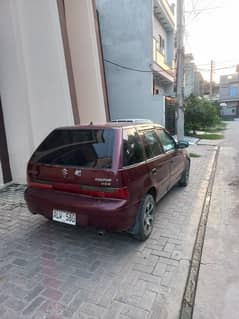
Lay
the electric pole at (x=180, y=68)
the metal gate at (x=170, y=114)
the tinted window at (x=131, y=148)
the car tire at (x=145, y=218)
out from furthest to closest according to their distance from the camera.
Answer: the metal gate at (x=170, y=114), the electric pole at (x=180, y=68), the car tire at (x=145, y=218), the tinted window at (x=131, y=148)

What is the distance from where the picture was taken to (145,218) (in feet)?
11.1

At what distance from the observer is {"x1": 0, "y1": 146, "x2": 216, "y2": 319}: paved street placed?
7.51ft

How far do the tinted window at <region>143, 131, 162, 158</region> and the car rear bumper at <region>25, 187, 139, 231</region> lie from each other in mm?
868

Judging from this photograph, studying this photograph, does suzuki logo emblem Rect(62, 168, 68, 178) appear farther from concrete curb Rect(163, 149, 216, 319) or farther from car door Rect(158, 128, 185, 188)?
car door Rect(158, 128, 185, 188)

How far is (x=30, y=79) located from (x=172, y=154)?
352 cm

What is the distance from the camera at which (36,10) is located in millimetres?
5332

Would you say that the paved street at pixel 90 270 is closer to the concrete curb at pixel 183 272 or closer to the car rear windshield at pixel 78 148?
the concrete curb at pixel 183 272

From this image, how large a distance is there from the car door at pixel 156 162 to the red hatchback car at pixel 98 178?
2 cm

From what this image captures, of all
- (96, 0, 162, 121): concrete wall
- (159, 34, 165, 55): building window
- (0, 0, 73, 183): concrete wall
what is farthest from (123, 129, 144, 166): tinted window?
(159, 34, 165, 55): building window

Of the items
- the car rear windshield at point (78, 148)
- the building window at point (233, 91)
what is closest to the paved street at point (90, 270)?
the car rear windshield at point (78, 148)

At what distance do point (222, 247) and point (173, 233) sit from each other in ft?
2.24

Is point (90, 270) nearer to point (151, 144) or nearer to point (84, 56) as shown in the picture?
point (151, 144)

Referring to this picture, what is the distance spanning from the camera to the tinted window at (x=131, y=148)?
9.76 ft

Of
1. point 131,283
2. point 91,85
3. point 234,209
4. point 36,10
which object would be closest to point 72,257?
point 131,283
